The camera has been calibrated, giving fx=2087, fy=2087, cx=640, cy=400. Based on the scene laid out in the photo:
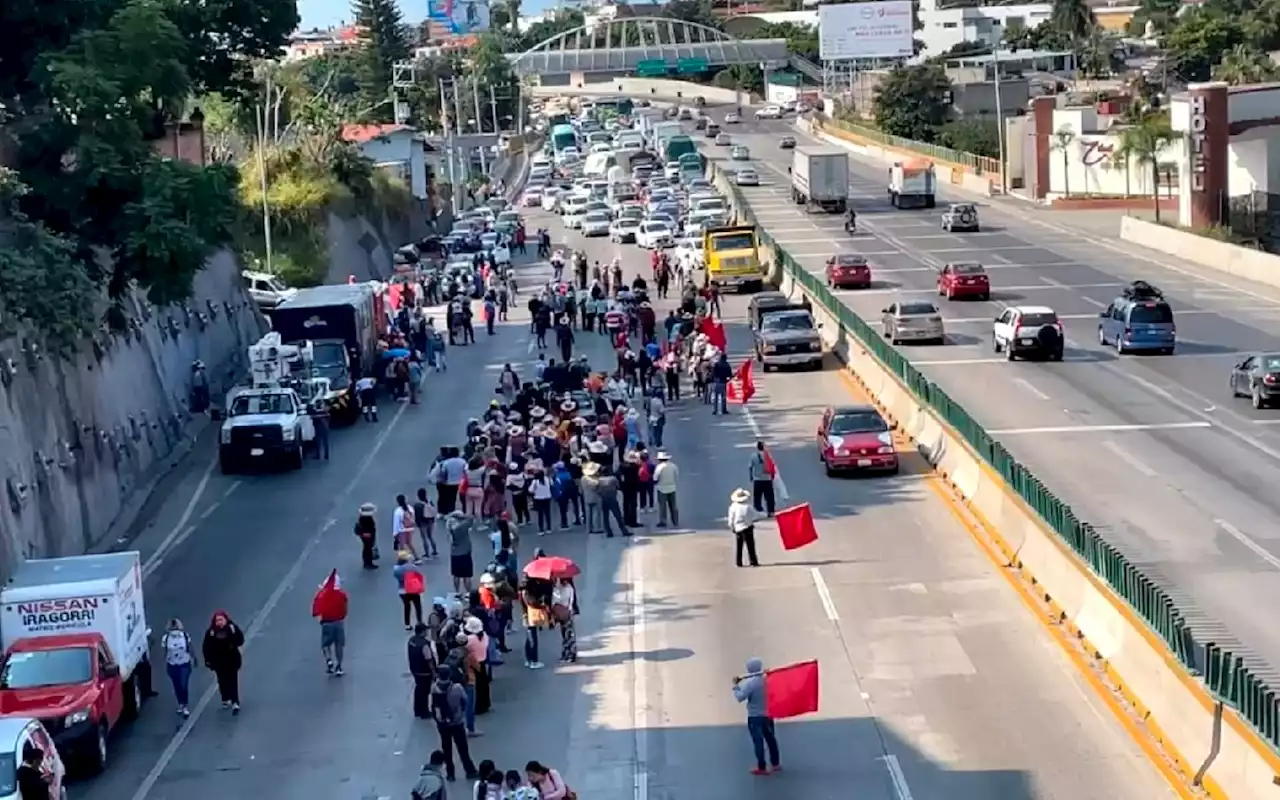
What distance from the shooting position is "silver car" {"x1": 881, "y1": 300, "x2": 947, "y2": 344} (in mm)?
50906

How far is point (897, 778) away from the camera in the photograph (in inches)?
757

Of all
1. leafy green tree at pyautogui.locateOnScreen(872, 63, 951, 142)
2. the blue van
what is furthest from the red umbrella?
leafy green tree at pyautogui.locateOnScreen(872, 63, 951, 142)

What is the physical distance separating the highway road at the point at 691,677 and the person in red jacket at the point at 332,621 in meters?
0.25

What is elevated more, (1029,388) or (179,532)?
(1029,388)

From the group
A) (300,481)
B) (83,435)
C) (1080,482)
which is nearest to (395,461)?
(300,481)

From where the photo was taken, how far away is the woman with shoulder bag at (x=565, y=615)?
24297 millimetres

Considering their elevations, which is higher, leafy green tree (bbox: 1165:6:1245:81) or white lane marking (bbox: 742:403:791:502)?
leafy green tree (bbox: 1165:6:1245:81)

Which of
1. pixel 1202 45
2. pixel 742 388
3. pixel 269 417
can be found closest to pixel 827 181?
pixel 742 388

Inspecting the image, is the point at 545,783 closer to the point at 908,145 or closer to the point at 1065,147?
the point at 1065,147

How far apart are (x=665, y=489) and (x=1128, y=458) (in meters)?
8.38

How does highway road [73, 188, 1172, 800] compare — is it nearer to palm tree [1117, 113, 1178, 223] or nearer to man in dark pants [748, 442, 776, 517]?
man in dark pants [748, 442, 776, 517]

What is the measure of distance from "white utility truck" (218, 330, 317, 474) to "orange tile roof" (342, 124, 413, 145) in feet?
213

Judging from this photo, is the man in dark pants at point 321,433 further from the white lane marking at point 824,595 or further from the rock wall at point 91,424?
the white lane marking at point 824,595

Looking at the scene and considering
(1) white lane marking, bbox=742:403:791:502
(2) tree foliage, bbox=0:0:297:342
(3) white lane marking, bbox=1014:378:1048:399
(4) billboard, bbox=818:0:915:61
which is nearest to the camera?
(1) white lane marking, bbox=742:403:791:502
